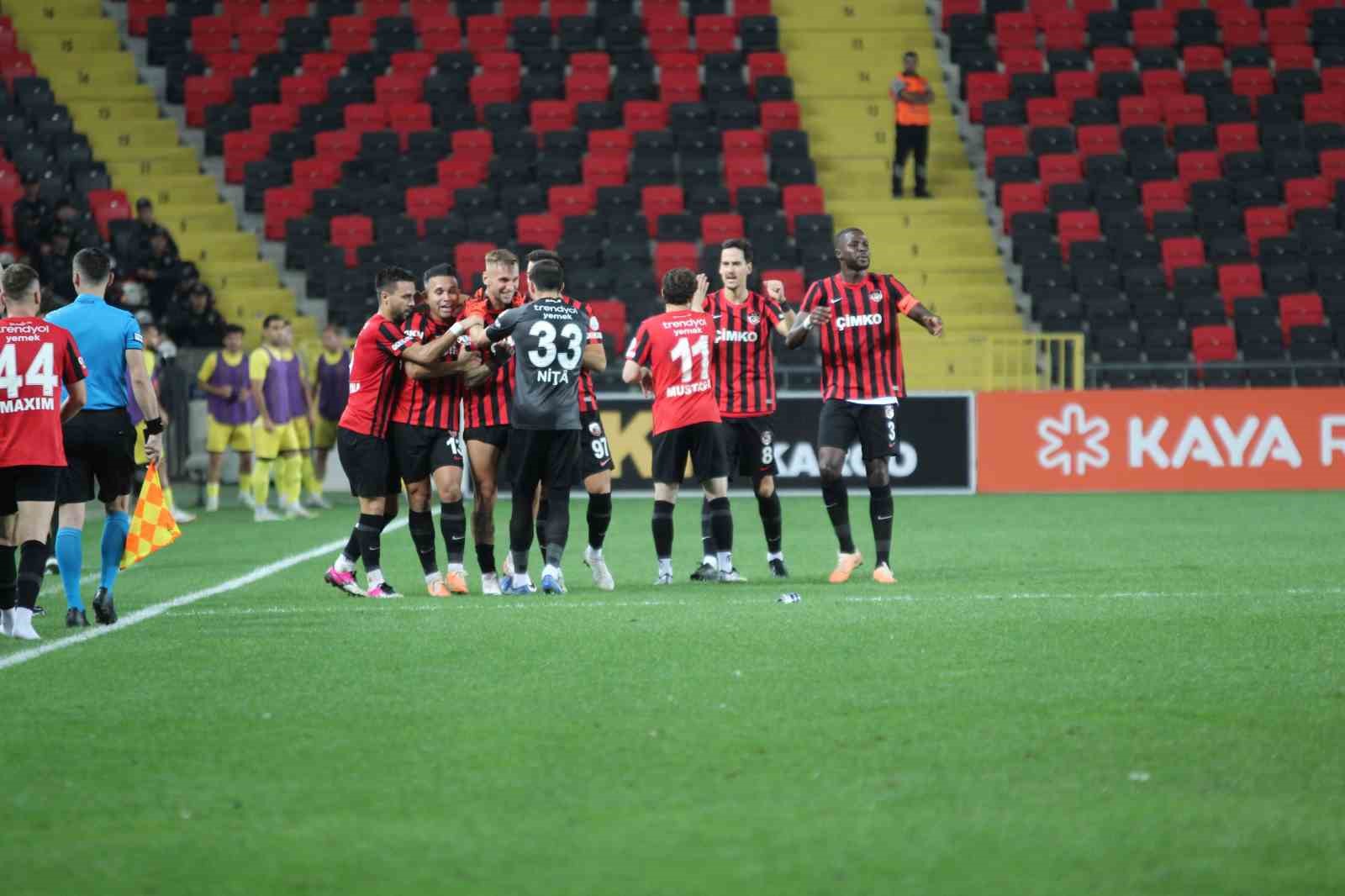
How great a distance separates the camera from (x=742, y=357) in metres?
11.9

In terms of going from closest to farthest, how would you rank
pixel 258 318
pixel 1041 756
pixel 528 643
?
pixel 1041 756 < pixel 528 643 < pixel 258 318

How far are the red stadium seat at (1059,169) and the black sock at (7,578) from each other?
66.5ft

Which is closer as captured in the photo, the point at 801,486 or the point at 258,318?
the point at 801,486

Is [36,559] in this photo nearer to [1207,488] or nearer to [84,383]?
[84,383]

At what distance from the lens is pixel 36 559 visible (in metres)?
8.91

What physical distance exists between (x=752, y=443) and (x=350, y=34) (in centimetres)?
2012

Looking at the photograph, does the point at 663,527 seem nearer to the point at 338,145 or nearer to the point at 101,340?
the point at 101,340

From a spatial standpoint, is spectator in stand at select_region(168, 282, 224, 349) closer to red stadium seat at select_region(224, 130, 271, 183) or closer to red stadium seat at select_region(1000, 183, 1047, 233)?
red stadium seat at select_region(224, 130, 271, 183)

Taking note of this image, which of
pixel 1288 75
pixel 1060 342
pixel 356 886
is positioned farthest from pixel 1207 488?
pixel 356 886

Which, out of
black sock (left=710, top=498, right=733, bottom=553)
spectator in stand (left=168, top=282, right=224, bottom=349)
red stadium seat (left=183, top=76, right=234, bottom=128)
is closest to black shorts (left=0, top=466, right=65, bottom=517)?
black sock (left=710, top=498, right=733, bottom=553)

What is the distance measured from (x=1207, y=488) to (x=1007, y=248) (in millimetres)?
7505

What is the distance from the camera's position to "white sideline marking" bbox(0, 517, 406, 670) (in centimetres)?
838

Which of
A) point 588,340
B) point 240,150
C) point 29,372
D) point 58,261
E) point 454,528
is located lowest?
point 454,528

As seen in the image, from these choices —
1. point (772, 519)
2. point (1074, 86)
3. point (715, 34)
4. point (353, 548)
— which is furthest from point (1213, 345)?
point (353, 548)
